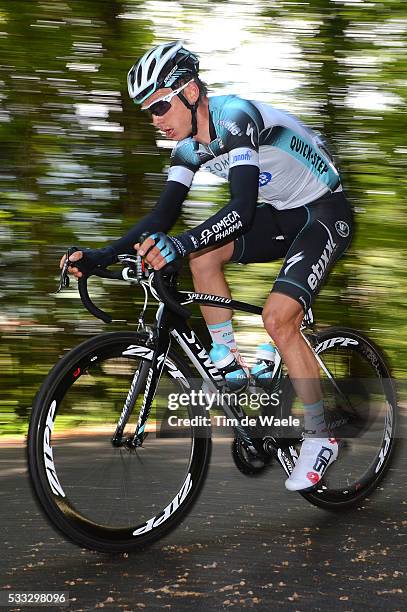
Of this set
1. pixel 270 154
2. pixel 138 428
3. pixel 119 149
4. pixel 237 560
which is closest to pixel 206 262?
pixel 270 154

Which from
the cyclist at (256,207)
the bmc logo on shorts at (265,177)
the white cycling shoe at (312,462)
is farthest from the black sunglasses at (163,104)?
the white cycling shoe at (312,462)

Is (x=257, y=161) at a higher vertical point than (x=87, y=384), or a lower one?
higher

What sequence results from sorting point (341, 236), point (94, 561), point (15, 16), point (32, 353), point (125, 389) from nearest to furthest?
point (94, 561) < point (125, 389) < point (341, 236) < point (15, 16) < point (32, 353)

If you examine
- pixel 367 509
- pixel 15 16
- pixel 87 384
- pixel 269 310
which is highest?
pixel 15 16

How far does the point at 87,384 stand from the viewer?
3.65 metres

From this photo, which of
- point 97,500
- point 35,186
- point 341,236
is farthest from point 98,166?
point 97,500

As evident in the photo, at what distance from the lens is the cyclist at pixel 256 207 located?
367 cm

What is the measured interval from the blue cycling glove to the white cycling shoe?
1.15 meters

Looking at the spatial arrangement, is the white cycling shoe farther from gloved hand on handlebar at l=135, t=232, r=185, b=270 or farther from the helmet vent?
the helmet vent

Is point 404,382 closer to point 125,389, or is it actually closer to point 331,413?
point 331,413

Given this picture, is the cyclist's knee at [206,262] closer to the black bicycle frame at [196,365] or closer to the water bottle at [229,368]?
the black bicycle frame at [196,365]

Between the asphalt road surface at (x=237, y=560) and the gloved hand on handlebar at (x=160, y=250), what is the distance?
122 centimetres

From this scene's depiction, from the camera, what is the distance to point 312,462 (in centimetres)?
398

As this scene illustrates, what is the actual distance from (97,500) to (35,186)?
3.03 m
